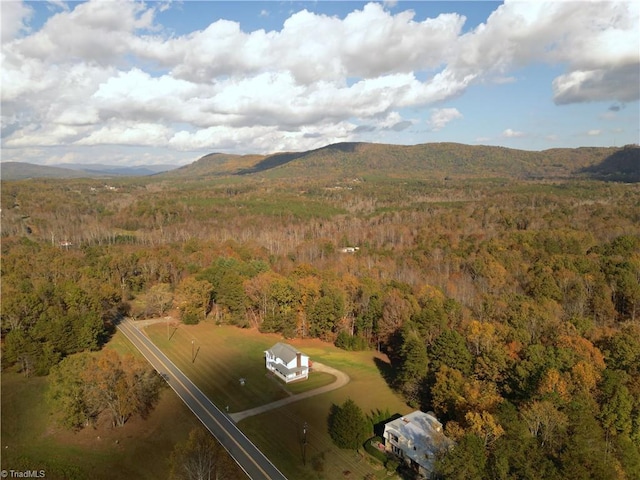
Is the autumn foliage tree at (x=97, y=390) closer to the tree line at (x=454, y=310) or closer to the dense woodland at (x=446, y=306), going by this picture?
the tree line at (x=454, y=310)

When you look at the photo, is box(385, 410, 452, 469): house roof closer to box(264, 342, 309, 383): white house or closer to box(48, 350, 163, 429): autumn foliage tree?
box(264, 342, 309, 383): white house

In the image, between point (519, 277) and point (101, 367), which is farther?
point (519, 277)

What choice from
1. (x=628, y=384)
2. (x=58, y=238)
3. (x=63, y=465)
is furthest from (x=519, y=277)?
(x=58, y=238)

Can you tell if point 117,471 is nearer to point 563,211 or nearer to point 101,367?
point 101,367

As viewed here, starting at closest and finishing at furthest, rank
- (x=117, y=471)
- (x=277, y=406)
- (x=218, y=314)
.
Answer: (x=117, y=471)
(x=277, y=406)
(x=218, y=314)

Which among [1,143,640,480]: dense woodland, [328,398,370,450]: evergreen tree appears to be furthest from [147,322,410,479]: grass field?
[1,143,640,480]: dense woodland
